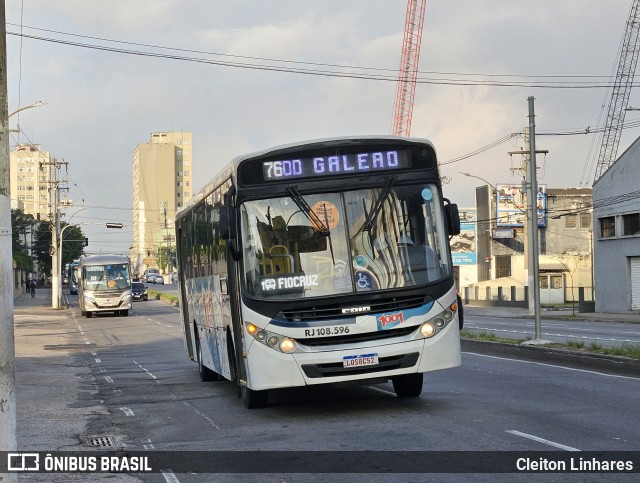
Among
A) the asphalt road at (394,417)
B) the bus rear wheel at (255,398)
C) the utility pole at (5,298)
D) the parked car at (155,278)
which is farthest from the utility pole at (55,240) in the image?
the utility pole at (5,298)

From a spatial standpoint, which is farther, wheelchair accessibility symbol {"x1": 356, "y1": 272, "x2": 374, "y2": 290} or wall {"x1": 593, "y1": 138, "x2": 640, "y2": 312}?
wall {"x1": 593, "y1": 138, "x2": 640, "y2": 312}

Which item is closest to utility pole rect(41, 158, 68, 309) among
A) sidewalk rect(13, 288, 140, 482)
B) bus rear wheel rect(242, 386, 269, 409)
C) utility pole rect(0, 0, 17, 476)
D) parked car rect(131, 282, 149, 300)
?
parked car rect(131, 282, 149, 300)

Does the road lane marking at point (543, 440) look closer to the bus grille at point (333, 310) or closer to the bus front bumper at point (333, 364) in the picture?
the bus front bumper at point (333, 364)

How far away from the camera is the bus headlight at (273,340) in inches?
482

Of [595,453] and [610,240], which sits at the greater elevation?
[610,240]

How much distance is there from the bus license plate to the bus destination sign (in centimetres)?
236

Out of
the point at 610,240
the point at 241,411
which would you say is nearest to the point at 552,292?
the point at 610,240

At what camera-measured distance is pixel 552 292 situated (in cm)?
7812

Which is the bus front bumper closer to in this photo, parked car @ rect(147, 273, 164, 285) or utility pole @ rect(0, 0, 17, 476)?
utility pole @ rect(0, 0, 17, 476)

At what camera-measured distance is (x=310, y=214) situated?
1264cm

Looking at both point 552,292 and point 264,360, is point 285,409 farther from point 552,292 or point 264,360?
point 552,292

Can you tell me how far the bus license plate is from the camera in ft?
40.2

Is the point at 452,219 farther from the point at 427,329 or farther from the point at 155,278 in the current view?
the point at 155,278

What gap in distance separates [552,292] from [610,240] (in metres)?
24.4
